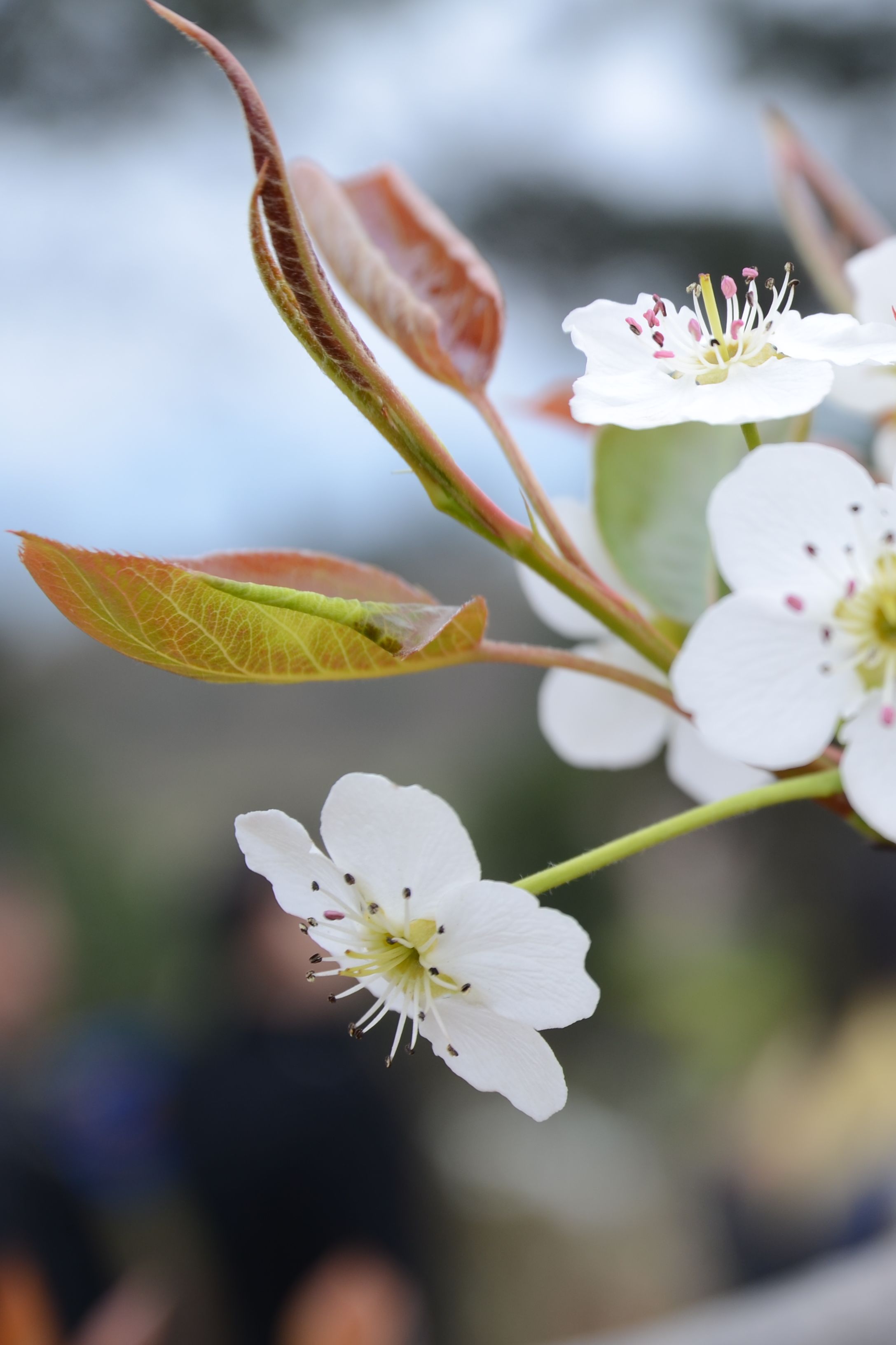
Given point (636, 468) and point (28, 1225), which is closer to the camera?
point (636, 468)

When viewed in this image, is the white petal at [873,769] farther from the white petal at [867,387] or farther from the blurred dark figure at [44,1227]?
the blurred dark figure at [44,1227]

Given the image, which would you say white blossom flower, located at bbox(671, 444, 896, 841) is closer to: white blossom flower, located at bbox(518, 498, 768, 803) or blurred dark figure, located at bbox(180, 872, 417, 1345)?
white blossom flower, located at bbox(518, 498, 768, 803)

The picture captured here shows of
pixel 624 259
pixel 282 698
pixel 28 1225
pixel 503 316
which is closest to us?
pixel 503 316

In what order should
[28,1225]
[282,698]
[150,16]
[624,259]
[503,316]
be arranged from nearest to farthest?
[503,316], [28,1225], [150,16], [624,259], [282,698]

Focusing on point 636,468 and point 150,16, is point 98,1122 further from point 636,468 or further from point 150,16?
point 150,16

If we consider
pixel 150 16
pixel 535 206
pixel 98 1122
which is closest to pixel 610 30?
pixel 535 206

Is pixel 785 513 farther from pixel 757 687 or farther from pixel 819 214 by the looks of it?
pixel 819 214
